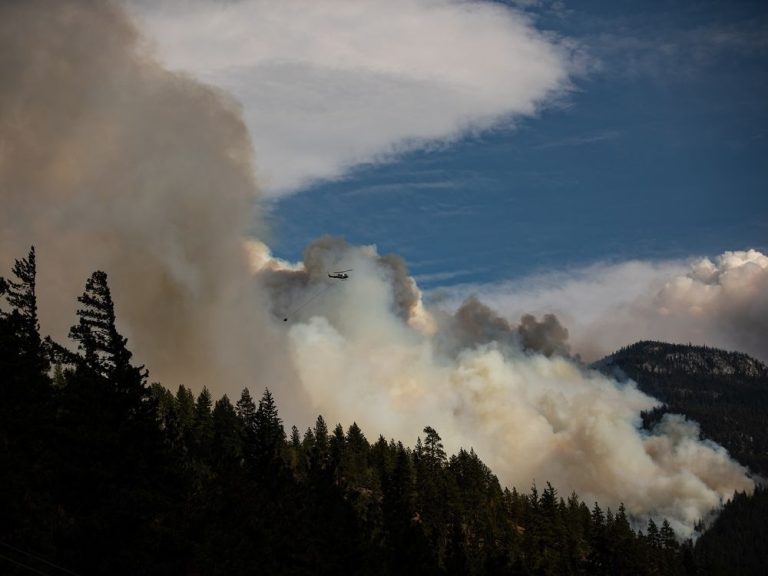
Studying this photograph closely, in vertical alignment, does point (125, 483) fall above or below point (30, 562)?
above

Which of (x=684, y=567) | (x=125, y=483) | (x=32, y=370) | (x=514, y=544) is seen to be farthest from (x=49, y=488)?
(x=684, y=567)

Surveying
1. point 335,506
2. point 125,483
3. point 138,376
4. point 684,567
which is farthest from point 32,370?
point 684,567

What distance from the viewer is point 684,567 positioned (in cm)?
19475

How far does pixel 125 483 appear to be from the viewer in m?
44.2

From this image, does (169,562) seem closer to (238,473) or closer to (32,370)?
(238,473)

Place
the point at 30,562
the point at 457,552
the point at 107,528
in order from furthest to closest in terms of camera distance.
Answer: the point at 457,552 → the point at 107,528 → the point at 30,562

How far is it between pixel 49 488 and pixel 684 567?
18791 centimetres

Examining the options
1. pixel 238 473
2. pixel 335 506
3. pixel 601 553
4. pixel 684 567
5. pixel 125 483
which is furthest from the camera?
pixel 684 567

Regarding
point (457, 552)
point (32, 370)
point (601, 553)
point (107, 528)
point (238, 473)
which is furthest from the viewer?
point (601, 553)

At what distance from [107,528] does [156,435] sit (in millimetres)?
7151

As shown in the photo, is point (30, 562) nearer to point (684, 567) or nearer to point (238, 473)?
point (238, 473)

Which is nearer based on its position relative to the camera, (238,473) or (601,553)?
(238,473)

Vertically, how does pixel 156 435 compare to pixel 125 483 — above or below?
above

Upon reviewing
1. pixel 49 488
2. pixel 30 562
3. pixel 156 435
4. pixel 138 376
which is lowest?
pixel 30 562
